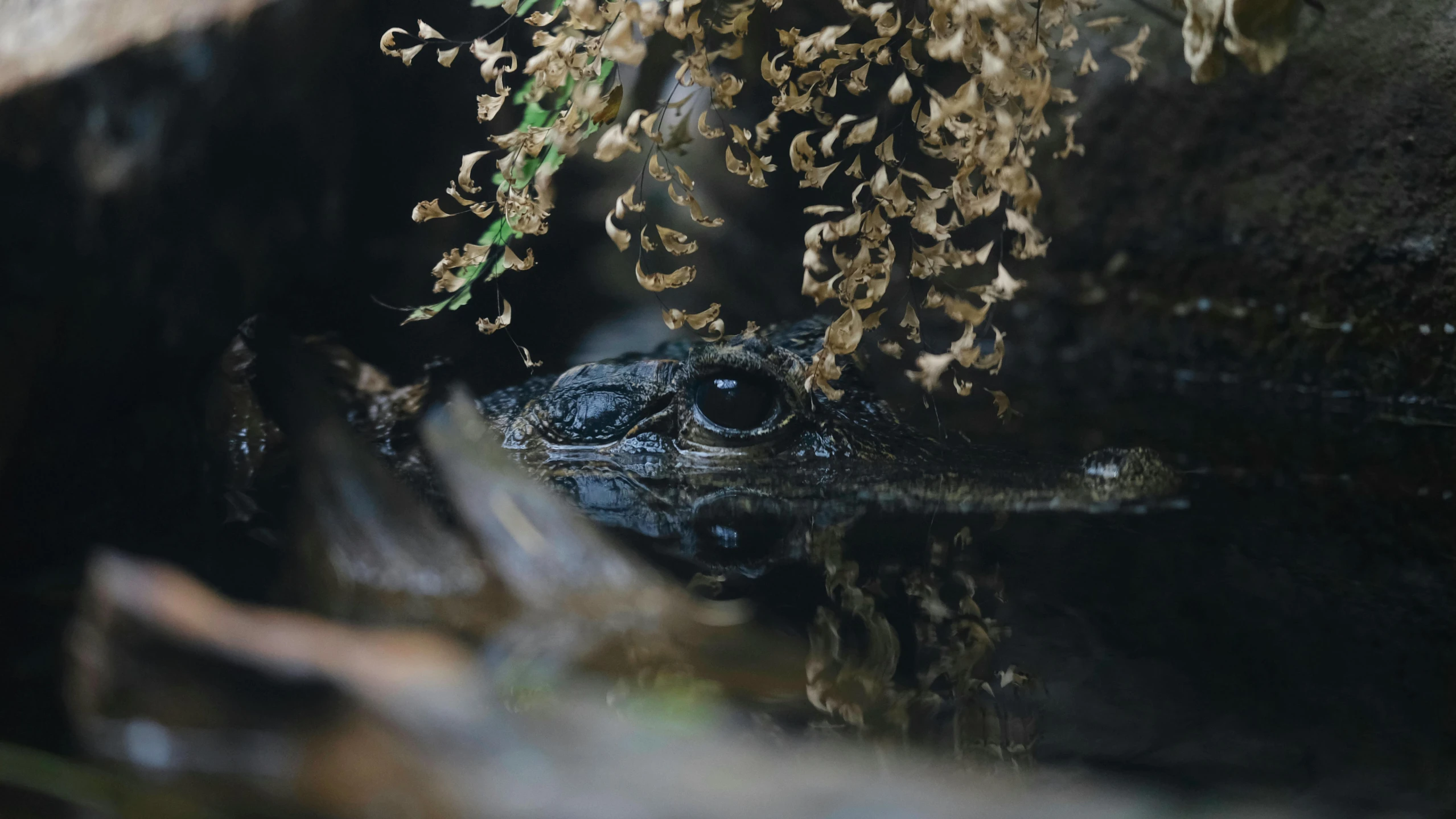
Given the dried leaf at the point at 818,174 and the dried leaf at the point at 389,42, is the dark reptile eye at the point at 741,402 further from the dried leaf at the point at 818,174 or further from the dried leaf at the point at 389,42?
the dried leaf at the point at 389,42

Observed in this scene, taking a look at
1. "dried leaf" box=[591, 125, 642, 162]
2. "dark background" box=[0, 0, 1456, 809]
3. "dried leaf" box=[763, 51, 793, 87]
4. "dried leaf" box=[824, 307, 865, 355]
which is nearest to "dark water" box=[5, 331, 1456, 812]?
"dark background" box=[0, 0, 1456, 809]

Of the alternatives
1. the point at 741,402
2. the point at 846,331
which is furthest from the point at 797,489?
the point at 846,331

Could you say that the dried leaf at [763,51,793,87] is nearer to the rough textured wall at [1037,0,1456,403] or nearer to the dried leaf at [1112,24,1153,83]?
the dried leaf at [1112,24,1153,83]

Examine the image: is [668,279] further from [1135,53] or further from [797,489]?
[1135,53]

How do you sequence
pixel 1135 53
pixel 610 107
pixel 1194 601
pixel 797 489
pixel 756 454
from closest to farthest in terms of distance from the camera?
pixel 1194 601, pixel 610 107, pixel 797 489, pixel 756 454, pixel 1135 53

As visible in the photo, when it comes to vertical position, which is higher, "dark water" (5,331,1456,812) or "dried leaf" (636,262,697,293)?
"dried leaf" (636,262,697,293)

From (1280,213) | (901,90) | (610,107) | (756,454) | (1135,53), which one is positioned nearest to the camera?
(901,90)

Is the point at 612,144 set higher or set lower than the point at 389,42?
lower
